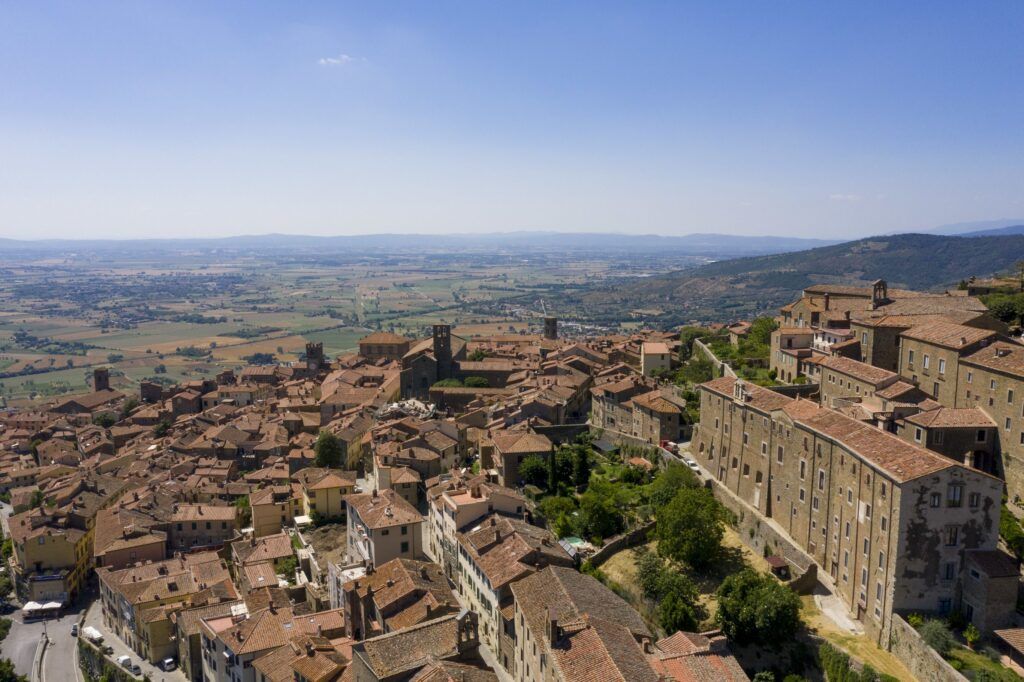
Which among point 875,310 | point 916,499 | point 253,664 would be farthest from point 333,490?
point 875,310

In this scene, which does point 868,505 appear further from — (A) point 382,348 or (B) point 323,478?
(A) point 382,348

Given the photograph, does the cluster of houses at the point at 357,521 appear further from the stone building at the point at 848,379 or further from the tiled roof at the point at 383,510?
the stone building at the point at 848,379

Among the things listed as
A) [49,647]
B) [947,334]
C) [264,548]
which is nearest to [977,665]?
[947,334]

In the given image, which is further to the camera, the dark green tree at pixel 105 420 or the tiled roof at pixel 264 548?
the dark green tree at pixel 105 420

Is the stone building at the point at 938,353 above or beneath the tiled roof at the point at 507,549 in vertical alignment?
above

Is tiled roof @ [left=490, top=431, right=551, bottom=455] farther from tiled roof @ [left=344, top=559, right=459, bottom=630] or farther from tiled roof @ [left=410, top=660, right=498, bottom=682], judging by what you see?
tiled roof @ [left=410, top=660, right=498, bottom=682]

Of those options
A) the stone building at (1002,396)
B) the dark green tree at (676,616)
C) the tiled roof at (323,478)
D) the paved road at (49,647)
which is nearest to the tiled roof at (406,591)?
the dark green tree at (676,616)

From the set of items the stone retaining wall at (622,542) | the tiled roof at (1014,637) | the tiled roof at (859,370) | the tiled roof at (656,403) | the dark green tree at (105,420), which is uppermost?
the tiled roof at (859,370)
